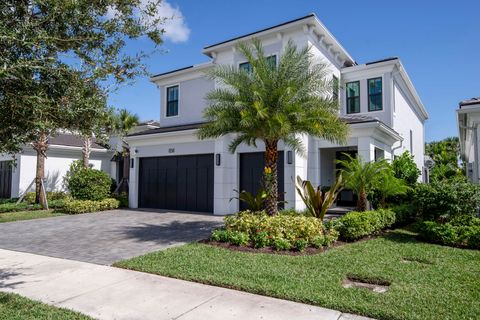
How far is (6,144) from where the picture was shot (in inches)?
192

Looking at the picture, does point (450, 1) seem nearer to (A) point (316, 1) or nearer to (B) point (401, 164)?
(A) point (316, 1)

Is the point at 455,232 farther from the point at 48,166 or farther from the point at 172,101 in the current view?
the point at 48,166

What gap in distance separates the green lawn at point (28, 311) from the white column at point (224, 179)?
1042 cm

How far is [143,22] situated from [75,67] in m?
1.59

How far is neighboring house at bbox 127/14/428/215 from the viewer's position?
14.5 metres

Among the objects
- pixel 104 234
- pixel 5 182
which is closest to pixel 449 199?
pixel 104 234

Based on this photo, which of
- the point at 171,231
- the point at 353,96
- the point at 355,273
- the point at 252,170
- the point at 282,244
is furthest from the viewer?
the point at 353,96

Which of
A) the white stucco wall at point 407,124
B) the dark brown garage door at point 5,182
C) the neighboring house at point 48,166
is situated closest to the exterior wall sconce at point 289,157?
the white stucco wall at point 407,124

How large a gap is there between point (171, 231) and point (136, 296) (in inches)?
238

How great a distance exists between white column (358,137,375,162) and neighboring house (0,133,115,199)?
1806 centimetres

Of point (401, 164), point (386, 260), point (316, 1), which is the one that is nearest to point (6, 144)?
point (386, 260)

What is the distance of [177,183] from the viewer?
1755 centimetres

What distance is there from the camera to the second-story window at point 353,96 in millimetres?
17359

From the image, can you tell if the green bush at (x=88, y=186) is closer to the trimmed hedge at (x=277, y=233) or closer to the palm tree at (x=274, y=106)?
the palm tree at (x=274, y=106)
